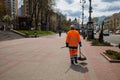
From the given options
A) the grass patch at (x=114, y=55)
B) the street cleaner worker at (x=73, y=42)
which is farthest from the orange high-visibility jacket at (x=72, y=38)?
the grass patch at (x=114, y=55)

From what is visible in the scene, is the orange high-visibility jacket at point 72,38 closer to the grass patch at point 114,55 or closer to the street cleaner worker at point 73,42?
the street cleaner worker at point 73,42

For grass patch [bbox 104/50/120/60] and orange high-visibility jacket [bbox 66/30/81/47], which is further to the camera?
grass patch [bbox 104/50/120/60]

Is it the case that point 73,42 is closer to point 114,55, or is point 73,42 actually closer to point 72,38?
point 72,38

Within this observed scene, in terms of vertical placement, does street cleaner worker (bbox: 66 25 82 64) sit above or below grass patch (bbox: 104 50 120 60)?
above

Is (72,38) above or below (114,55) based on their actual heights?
above

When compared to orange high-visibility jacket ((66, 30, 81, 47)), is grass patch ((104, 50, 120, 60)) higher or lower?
lower

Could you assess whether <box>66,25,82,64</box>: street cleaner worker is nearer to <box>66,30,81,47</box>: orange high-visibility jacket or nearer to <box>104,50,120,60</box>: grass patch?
<box>66,30,81,47</box>: orange high-visibility jacket

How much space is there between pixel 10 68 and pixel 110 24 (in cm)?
19015

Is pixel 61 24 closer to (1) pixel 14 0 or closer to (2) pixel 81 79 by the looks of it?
(1) pixel 14 0

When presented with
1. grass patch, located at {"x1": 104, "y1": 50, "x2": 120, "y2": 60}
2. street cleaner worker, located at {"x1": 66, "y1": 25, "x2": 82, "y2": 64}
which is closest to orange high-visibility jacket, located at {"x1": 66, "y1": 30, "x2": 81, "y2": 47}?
street cleaner worker, located at {"x1": 66, "y1": 25, "x2": 82, "y2": 64}

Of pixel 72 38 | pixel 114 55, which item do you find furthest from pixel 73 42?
pixel 114 55

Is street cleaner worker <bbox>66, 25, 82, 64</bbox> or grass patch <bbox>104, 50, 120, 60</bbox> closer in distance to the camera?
street cleaner worker <bbox>66, 25, 82, 64</bbox>

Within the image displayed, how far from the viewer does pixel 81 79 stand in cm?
833

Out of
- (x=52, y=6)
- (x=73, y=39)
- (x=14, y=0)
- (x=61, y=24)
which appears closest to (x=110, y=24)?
(x=61, y=24)
